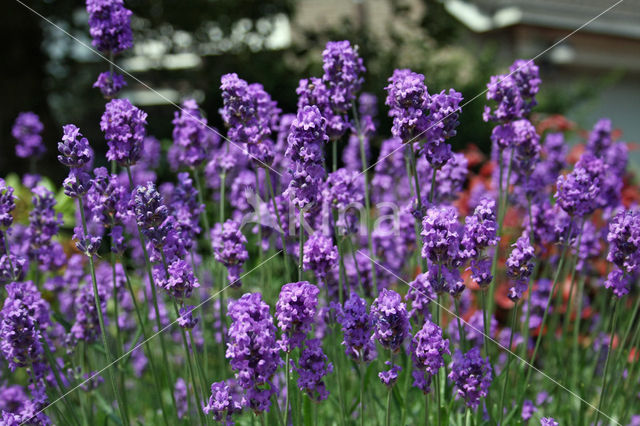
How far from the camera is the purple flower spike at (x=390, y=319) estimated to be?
142 centimetres

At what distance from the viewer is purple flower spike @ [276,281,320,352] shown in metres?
1.36

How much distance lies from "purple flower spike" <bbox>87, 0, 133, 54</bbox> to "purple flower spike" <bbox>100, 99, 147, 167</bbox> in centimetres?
37

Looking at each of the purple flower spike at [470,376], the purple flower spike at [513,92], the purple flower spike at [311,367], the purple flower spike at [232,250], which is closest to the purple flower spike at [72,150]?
the purple flower spike at [232,250]

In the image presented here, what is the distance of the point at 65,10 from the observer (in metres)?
7.53

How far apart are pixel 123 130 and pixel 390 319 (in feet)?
2.71


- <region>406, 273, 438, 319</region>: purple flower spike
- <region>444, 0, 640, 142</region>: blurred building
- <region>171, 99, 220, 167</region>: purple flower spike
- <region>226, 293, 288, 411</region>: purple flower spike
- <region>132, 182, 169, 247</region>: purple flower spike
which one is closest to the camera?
<region>226, 293, 288, 411</region>: purple flower spike

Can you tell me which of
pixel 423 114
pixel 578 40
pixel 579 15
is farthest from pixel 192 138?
pixel 578 40

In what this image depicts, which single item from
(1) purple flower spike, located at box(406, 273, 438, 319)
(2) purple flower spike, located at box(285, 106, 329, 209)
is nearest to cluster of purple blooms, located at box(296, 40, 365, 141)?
(2) purple flower spike, located at box(285, 106, 329, 209)

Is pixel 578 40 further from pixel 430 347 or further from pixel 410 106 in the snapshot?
pixel 430 347

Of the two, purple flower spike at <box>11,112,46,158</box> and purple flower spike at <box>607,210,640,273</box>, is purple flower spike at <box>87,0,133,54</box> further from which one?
purple flower spike at <box>607,210,640,273</box>

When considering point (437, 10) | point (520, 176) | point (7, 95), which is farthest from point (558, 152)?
point (7, 95)

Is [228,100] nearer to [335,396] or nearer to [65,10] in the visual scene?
[335,396]

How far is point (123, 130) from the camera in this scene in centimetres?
167

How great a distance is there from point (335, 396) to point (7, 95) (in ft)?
23.0
